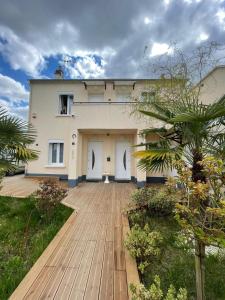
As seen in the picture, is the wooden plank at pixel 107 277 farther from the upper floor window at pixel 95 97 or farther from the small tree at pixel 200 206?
the upper floor window at pixel 95 97

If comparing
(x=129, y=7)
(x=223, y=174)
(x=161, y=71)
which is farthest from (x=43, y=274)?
(x=129, y=7)

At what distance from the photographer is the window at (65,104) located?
14.6 metres

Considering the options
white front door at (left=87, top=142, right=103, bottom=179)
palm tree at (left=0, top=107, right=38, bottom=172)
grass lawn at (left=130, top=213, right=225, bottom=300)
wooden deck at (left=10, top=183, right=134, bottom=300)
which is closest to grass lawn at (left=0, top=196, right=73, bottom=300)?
wooden deck at (left=10, top=183, right=134, bottom=300)

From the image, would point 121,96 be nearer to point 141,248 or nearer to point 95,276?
point 141,248

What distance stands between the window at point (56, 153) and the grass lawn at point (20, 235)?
6263 mm

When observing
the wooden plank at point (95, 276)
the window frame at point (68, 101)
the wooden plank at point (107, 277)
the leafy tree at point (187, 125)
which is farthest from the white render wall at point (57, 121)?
the wooden plank at point (107, 277)

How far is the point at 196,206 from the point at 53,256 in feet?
9.94

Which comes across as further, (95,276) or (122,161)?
(122,161)

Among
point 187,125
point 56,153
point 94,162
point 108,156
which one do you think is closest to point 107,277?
point 187,125

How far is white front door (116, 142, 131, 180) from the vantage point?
45.3 ft

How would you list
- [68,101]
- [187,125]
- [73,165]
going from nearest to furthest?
[187,125] → [73,165] → [68,101]

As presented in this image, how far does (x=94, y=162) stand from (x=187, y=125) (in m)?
10.8

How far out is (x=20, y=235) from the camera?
547 centimetres

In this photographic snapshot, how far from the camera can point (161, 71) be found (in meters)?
8.73
